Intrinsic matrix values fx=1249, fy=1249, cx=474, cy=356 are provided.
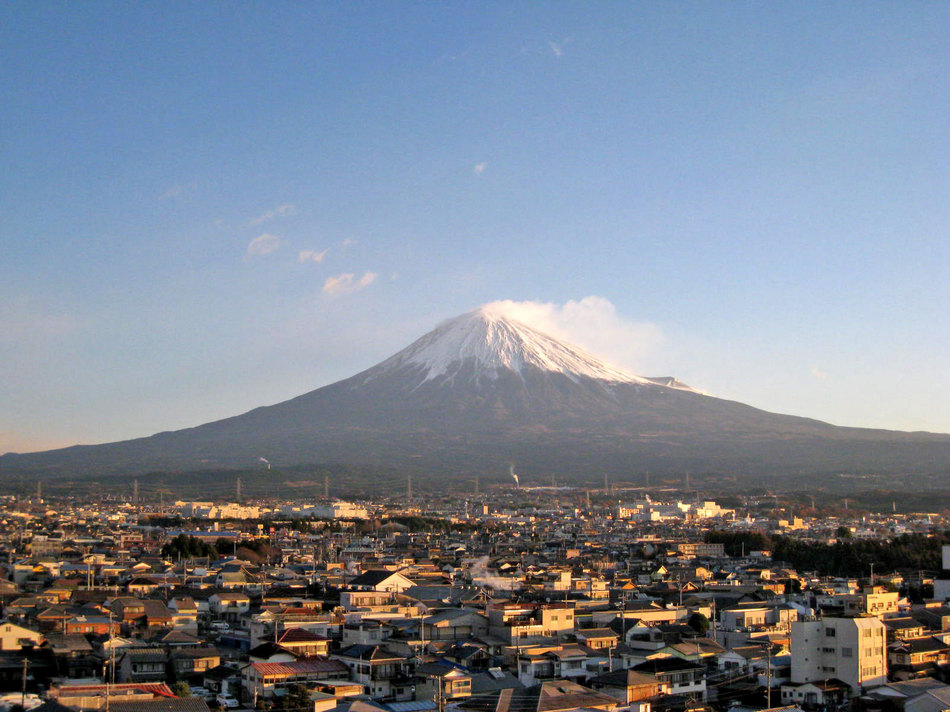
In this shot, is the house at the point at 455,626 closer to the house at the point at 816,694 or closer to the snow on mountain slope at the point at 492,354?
the house at the point at 816,694

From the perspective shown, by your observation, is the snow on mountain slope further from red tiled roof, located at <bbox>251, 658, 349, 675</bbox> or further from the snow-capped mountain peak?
red tiled roof, located at <bbox>251, 658, 349, 675</bbox>

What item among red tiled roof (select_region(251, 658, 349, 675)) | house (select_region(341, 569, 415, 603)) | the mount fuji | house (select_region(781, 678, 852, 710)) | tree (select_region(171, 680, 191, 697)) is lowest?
house (select_region(781, 678, 852, 710))

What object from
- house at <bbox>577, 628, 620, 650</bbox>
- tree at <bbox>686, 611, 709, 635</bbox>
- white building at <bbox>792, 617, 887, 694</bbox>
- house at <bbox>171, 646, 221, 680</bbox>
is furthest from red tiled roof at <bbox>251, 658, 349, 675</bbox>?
tree at <bbox>686, 611, 709, 635</bbox>

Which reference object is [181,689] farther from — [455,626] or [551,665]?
[455,626]

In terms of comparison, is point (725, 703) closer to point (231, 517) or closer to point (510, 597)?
point (510, 597)

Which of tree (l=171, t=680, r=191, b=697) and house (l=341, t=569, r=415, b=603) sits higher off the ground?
house (l=341, t=569, r=415, b=603)

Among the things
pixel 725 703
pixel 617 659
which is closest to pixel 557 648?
pixel 617 659
